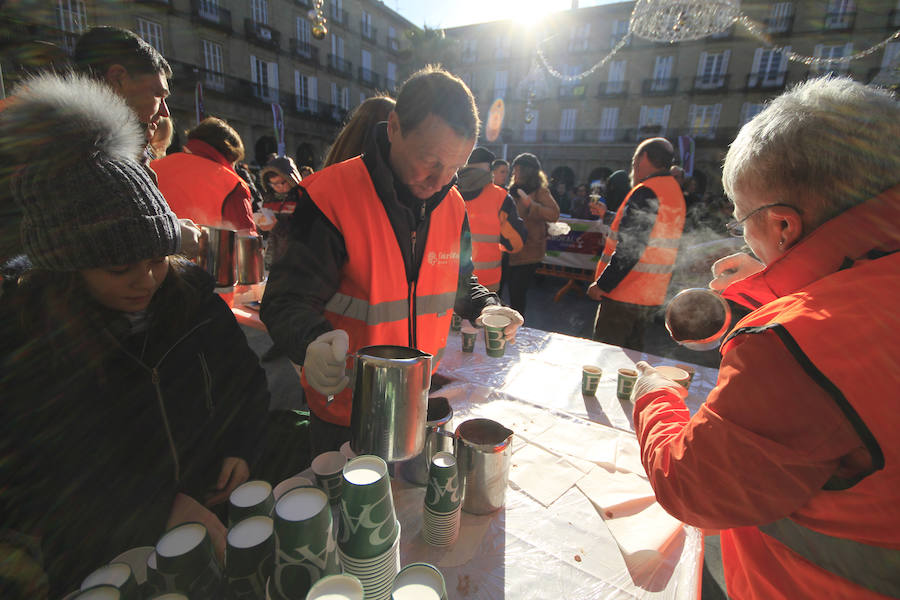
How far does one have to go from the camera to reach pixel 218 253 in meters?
2.57

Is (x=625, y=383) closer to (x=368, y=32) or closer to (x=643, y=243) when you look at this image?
(x=643, y=243)

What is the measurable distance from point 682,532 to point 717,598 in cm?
91

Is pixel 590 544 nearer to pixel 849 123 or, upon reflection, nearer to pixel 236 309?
pixel 849 123

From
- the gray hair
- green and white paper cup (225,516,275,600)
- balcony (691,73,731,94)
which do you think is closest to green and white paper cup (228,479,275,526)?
green and white paper cup (225,516,275,600)

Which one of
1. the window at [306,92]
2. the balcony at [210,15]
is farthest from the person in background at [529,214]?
the window at [306,92]

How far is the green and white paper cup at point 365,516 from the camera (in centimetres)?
88

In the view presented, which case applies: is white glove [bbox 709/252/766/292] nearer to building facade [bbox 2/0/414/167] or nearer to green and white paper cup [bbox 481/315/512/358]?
green and white paper cup [bbox 481/315/512/358]

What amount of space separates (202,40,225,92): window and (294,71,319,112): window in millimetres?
5148

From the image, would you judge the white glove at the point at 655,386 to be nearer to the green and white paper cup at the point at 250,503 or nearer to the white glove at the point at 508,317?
the white glove at the point at 508,317

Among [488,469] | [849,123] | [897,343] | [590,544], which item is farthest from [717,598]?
[849,123]

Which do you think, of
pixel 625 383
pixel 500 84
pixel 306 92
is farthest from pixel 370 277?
pixel 500 84

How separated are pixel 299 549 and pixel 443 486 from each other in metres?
0.47

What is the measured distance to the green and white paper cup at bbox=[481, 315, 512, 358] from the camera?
204 centimetres

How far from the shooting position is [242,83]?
22.3 m
